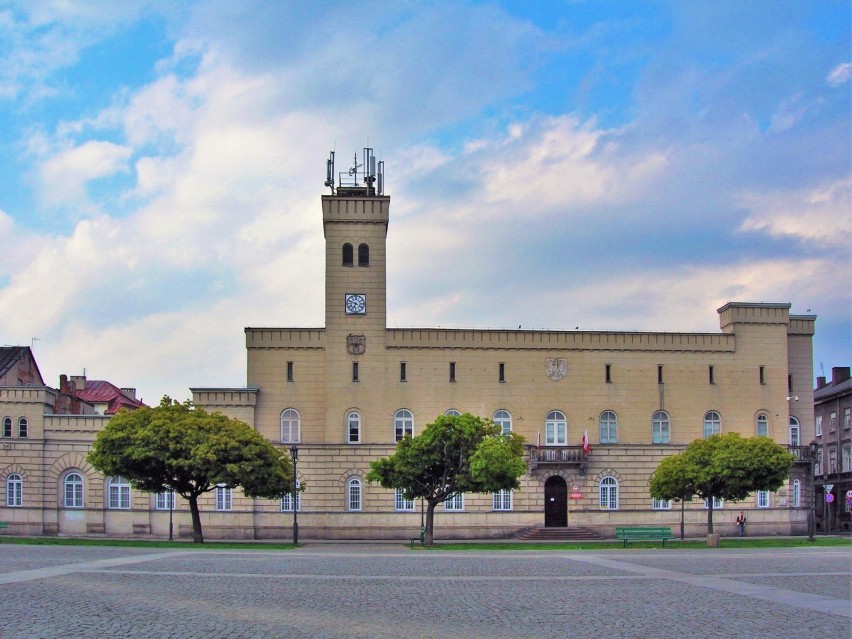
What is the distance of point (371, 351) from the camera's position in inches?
2653

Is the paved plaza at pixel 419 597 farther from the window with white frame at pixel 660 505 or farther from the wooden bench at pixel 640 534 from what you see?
the window with white frame at pixel 660 505

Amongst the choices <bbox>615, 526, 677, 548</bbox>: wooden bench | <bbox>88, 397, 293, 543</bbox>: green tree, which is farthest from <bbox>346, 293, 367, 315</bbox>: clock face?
<bbox>615, 526, 677, 548</bbox>: wooden bench

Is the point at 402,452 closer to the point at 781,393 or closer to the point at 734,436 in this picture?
the point at 734,436

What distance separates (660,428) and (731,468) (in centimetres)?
1296

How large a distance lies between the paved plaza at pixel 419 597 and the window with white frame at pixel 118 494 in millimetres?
27769

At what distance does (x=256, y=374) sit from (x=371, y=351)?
7.39m

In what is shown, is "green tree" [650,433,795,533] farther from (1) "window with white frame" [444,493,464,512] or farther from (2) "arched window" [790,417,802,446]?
(2) "arched window" [790,417,802,446]

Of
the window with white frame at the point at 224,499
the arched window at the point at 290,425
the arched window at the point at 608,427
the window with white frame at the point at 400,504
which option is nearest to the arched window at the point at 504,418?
the arched window at the point at 608,427

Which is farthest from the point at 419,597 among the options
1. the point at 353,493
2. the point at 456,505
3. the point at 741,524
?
the point at 741,524

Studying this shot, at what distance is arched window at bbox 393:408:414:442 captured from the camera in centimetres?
6688

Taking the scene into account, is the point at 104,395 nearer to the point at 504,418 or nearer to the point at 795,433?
the point at 504,418

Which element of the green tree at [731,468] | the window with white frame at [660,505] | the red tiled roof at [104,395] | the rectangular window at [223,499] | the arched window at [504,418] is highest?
the red tiled roof at [104,395]

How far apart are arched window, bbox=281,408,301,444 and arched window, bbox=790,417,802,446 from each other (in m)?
32.4

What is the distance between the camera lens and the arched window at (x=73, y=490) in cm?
6662
